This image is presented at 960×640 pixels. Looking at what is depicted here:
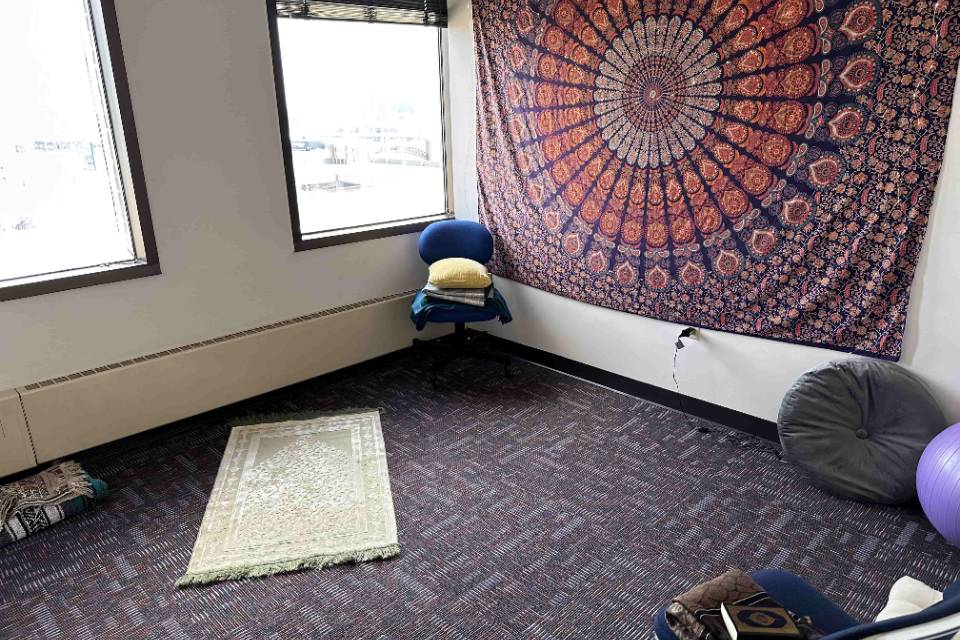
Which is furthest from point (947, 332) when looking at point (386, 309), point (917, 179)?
point (386, 309)

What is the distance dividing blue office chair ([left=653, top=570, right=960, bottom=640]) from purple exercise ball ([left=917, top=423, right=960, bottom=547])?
3.23 ft

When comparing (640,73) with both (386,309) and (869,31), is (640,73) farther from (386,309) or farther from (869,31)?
(386,309)

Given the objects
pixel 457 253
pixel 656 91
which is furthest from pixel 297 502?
pixel 656 91

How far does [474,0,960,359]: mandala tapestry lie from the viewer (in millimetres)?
2506

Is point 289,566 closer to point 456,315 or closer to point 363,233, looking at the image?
point 456,315

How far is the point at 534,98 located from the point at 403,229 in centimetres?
114

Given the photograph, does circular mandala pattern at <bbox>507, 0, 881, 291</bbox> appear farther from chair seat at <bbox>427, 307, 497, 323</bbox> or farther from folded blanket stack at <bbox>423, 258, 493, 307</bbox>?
chair seat at <bbox>427, 307, 497, 323</bbox>

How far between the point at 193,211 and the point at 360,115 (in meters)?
1.21

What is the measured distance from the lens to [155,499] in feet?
9.36

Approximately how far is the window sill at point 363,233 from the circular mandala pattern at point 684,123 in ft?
2.60

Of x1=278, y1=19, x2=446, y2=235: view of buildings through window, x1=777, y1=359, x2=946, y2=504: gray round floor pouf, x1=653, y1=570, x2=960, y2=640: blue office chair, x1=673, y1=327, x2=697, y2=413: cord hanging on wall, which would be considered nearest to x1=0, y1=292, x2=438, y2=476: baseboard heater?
x1=278, y1=19, x2=446, y2=235: view of buildings through window

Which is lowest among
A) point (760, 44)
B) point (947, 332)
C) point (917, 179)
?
point (947, 332)

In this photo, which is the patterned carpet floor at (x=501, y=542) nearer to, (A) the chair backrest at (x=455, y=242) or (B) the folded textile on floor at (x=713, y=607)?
(B) the folded textile on floor at (x=713, y=607)

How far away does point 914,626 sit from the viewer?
1.11 m
